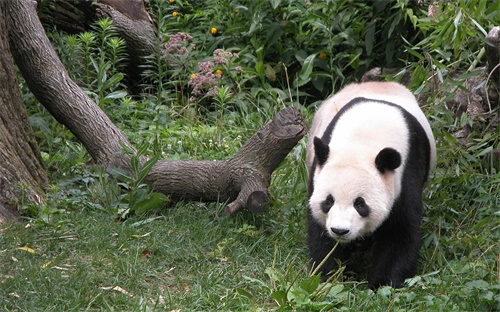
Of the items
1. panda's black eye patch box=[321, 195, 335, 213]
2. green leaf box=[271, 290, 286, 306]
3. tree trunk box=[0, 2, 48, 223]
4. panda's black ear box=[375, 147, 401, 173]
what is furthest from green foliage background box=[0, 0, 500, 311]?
panda's black ear box=[375, 147, 401, 173]

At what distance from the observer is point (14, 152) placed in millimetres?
5734

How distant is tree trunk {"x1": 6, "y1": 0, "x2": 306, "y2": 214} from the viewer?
590 cm

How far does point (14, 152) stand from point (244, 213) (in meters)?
1.79

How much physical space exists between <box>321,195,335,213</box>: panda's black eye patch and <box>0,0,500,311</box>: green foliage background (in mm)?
444

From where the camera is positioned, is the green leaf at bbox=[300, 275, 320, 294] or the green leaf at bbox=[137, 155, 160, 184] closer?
the green leaf at bbox=[300, 275, 320, 294]

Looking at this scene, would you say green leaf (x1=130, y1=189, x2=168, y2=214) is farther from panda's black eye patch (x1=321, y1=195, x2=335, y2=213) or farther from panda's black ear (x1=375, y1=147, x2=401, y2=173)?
panda's black ear (x1=375, y1=147, x2=401, y2=173)

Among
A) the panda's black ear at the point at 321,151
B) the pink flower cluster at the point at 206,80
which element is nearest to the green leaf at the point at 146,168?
the panda's black ear at the point at 321,151

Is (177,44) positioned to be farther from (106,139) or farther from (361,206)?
(361,206)

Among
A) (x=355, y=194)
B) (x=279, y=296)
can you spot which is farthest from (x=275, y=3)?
(x=279, y=296)

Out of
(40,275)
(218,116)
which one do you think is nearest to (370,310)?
(40,275)

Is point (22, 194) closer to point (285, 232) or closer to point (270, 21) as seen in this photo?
point (285, 232)

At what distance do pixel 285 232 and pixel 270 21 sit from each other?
3.57 metres

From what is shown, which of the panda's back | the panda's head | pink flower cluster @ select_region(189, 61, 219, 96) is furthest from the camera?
pink flower cluster @ select_region(189, 61, 219, 96)

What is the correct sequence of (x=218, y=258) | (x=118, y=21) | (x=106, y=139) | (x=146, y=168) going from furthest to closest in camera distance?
(x=118, y=21), (x=106, y=139), (x=146, y=168), (x=218, y=258)
